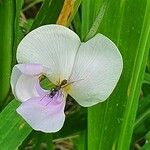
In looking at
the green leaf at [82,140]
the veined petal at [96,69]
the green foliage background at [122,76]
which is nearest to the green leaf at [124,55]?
the green foliage background at [122,76]

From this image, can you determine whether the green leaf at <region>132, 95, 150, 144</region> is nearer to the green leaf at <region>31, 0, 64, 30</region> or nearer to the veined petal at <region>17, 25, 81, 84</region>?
the green leaf at <region>31, 0, 64, 30</region>

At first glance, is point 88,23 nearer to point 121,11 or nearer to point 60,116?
point 121,11

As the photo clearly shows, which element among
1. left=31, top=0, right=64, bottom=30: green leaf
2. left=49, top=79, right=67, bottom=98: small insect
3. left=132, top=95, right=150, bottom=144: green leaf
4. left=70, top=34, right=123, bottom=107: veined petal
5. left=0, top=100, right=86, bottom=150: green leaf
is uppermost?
left=70, top=34, right=123, bottom=107: veined petal

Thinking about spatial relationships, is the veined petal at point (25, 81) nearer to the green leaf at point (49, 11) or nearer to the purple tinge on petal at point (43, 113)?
the purple tinge on petal at point (43, 113)

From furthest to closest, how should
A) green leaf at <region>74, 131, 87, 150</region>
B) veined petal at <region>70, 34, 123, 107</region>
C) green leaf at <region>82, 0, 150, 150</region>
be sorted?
green leaf at <region>74, 131, 87, 150</region> → green leaf at <region>82, 0, 150, 150</region> → veined petal at <region>70, 34, 123, 107</region>

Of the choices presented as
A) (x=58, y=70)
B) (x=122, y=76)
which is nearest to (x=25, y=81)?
(x=58, y=70)

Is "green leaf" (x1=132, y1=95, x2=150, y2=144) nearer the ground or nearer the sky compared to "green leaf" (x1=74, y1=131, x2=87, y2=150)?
nearer the sky

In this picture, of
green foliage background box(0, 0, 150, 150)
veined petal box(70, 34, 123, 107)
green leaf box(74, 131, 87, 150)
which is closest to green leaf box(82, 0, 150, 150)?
green foliage background box(0, 0, 150, 150)
